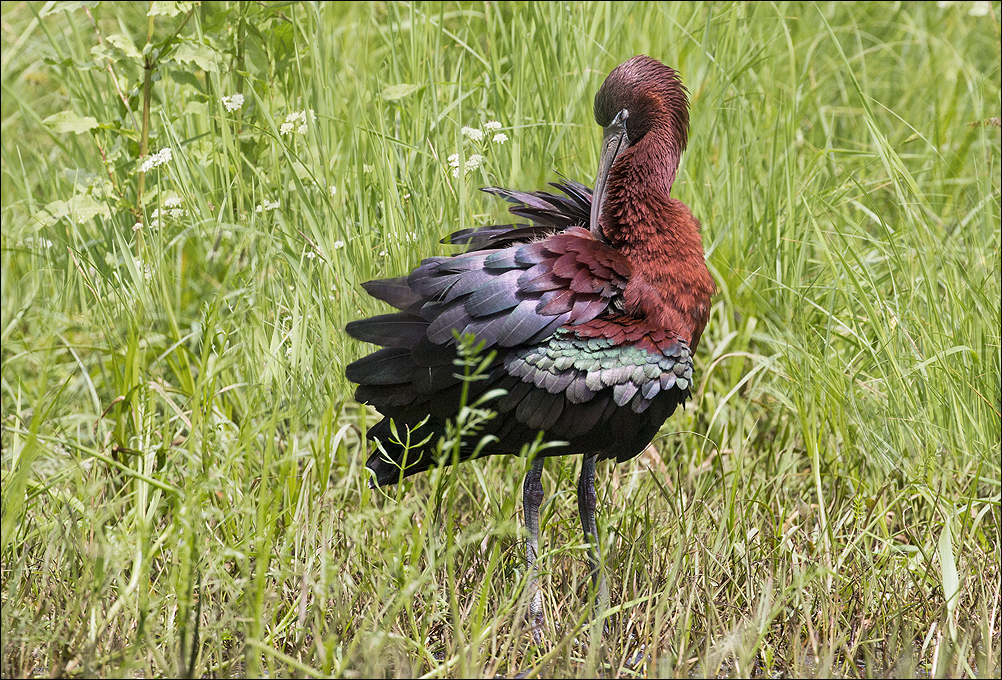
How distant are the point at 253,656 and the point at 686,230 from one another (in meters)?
1.72

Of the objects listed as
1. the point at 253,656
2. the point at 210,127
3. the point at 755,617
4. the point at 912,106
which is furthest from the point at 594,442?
the point at 912,106

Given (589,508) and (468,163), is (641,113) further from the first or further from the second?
(589,508)

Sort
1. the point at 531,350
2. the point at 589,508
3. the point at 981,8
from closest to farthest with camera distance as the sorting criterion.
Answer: the point at 531,350, the point at 589,508, the point at 981,8

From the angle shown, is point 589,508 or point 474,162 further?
point 474,162

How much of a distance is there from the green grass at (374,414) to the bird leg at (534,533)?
0.23 ft

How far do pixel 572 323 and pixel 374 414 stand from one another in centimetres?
111

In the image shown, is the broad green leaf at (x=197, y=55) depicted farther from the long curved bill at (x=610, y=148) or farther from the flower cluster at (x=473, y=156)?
the long curved bill at (x=610, y=148)

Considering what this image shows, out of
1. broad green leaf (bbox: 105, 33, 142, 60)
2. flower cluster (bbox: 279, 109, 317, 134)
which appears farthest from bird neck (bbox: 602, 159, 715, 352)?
broad green leaf (bbox: 105, 33, 142, 60)

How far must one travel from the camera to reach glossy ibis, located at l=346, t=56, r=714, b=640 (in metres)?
2.58

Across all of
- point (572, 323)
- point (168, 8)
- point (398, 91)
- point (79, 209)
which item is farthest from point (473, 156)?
point (79, 209)

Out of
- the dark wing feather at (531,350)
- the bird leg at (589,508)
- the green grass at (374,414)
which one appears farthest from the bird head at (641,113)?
the bird leg at (589,508)

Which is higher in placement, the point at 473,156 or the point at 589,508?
the point at 473,156

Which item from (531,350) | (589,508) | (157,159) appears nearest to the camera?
(531,350)

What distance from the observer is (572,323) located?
261 centimetres
